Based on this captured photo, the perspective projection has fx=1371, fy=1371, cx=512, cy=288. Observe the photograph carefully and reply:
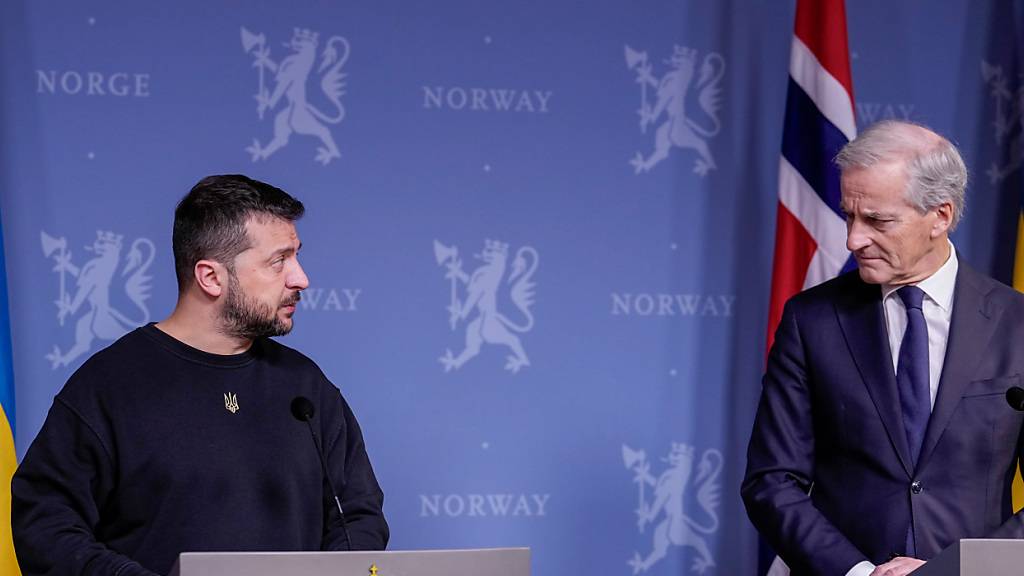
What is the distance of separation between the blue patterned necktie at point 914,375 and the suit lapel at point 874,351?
0.08ft

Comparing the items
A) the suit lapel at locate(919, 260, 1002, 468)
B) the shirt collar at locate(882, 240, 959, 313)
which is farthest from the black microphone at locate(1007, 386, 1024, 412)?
the shirt collar at locate(882, 240, 959, 313)

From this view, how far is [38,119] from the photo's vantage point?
12.6 feet

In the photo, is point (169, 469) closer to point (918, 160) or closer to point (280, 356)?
point (280, 356)

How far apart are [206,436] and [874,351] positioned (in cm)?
140

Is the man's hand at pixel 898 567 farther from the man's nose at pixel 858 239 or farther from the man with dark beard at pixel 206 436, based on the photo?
the man with dark beard at pixel 206 436

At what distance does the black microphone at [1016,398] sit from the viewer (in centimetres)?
Result: 259

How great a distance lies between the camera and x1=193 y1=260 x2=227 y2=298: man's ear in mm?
2916

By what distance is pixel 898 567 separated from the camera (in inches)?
101

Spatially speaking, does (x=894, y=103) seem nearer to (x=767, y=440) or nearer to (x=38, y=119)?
(x=767, y=440)

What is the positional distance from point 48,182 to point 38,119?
7.1 inches

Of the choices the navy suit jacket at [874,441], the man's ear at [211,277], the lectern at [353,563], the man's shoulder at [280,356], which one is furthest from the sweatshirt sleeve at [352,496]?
the navy suit jacket at [874,441]

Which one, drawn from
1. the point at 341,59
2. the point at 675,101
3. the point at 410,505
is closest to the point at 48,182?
the point at 341,59

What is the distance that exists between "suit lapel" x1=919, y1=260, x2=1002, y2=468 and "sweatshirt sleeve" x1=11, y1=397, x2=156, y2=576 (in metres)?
1.60

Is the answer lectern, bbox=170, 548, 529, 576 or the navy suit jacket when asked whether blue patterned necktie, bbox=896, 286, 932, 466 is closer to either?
the navy suit jacket
